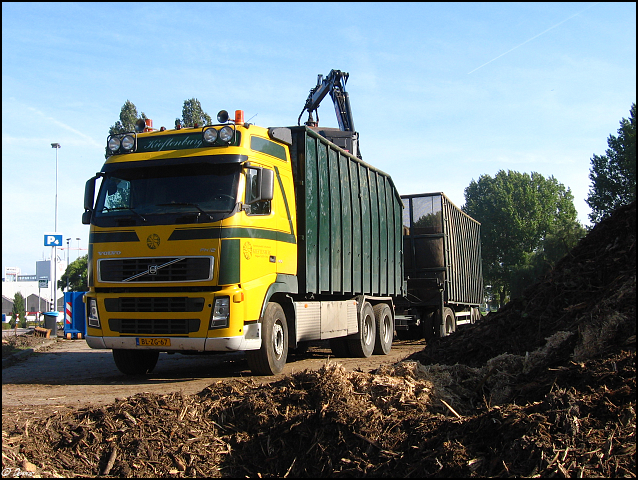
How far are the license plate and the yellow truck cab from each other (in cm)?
1

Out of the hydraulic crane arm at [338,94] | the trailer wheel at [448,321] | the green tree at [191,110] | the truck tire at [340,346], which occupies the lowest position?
the truck tire at [340,346]

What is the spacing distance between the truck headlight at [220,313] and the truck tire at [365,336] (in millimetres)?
4494

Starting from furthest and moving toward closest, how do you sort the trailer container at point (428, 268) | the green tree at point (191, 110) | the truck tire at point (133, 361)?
the green tree at point (191, 110) < the trailer container at point (428, 268) < the truck tire at point (133, 361)

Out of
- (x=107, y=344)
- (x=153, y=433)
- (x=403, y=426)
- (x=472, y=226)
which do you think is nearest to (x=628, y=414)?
(x=403, y=426)

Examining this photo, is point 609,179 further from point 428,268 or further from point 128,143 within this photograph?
point 128,143

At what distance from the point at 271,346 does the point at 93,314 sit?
255 cm

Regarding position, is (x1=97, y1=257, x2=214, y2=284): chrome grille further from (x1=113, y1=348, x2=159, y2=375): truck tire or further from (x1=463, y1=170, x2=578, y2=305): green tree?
(x1=463, y1=170, x2=578, y2=305): green tree

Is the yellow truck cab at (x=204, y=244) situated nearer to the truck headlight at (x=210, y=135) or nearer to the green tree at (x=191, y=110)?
the truck headlight at (x=210, y=135)

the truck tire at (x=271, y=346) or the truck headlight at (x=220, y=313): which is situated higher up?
the truck headlight at (x=220, y=313)

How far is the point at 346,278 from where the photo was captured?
11414 mm

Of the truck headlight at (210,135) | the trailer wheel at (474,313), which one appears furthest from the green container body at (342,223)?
the trailer wheel at (474,313)

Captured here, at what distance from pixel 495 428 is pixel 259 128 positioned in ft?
19.6

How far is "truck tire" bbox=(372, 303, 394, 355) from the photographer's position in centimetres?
1302

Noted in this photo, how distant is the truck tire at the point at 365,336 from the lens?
12.0 meters
